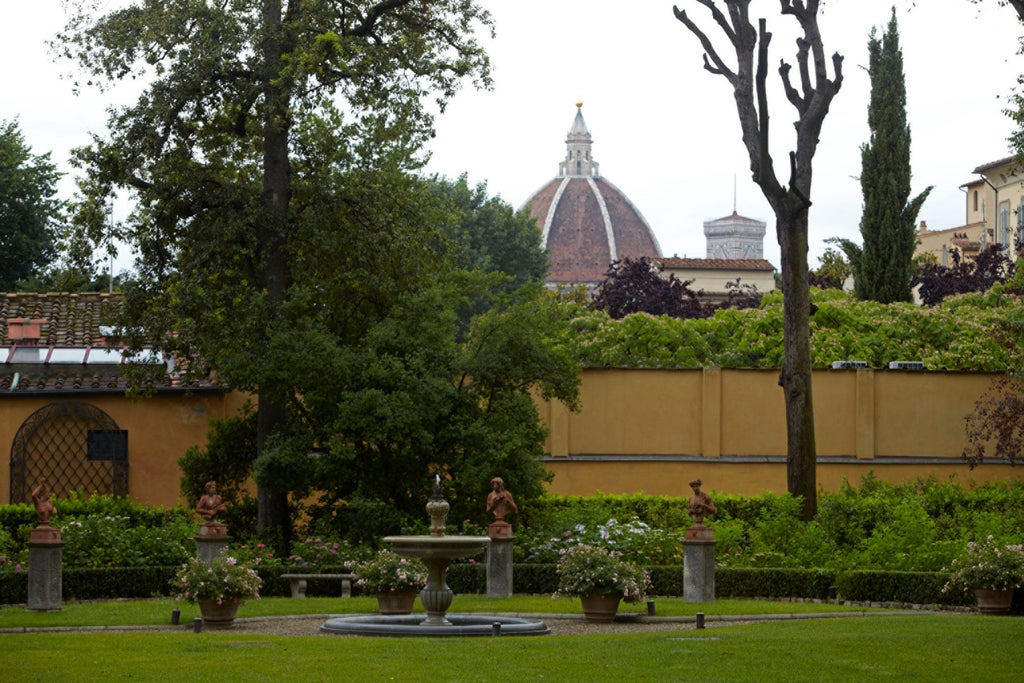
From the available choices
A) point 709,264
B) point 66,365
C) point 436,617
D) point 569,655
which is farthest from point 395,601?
point 709,264

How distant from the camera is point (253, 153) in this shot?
2775 centimetres

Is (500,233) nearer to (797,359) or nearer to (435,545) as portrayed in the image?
(797,359)

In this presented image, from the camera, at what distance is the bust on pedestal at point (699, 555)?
20969mm

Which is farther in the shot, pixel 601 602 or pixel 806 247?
pixel 806 247

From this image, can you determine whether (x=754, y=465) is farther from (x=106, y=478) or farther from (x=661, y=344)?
(x=106, y=478)

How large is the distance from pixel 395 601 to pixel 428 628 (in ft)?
9.33

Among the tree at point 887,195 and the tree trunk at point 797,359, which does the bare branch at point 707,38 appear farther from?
the tree at point 887,195

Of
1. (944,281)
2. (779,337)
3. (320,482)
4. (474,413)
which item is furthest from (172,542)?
(944,281)

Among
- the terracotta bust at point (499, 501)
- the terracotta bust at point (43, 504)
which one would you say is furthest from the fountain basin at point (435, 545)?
the terracotta bust at point (43, 504)

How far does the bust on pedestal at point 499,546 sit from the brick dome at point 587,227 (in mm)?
123011

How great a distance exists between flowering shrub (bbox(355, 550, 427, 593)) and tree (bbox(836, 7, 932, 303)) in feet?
86.7

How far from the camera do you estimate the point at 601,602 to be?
63.3ft

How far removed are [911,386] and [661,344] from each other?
6049 mm

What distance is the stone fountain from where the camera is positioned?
17016 millimetres
